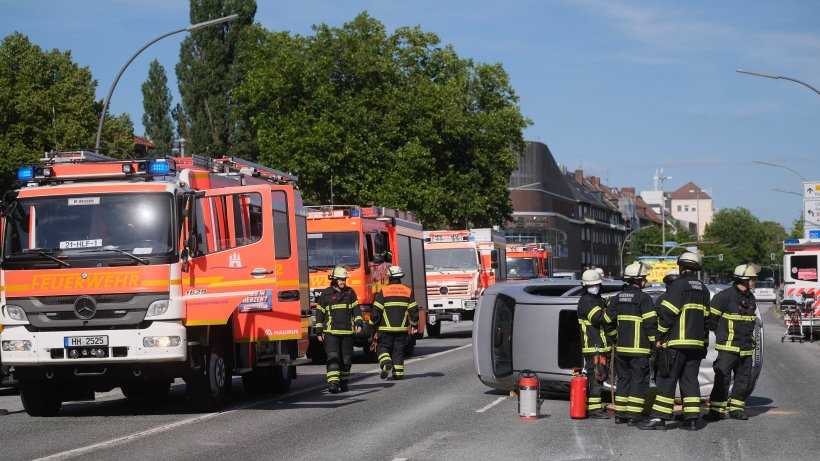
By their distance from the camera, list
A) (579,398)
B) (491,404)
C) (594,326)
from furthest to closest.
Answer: (491,404), (594,326), (579,398)

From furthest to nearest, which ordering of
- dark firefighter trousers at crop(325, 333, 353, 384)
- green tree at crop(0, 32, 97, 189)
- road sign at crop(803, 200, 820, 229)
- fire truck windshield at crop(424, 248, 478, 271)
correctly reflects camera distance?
1. green tree at crop(0, 32, 97, 189)
2. road sign at crop(803, 200, 820, 229)
3. fire truck windshield at crop(424, 248, 478, 271)
4. dark firefighter trousers at crop(325, 333, 353, 384)

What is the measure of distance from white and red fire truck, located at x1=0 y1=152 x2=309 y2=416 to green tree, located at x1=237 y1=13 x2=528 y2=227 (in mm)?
37680

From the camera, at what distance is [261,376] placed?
58.1ft

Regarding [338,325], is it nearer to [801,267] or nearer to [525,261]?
[801,267]

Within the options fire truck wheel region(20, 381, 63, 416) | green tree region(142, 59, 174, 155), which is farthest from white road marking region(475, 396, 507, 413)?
green tree region(142, 59, 174, 155)

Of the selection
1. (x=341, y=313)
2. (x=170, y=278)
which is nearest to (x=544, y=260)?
(x=341, y=313)

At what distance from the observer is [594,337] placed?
14336 millimetres

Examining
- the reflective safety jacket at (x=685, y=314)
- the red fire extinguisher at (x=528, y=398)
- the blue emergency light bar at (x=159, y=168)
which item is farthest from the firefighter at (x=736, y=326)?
the blue emergency light bar at (x=159, y=168)

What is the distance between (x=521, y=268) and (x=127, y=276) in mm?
34246

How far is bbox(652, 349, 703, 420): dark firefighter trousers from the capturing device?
13.1 m

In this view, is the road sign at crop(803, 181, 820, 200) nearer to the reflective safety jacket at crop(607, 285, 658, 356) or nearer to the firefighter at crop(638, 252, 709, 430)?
the reflective safety jacket at crop(607, 285, 658, 356)

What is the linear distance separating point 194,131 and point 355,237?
46.3m

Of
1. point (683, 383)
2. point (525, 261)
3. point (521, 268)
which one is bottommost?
point (683, 383)

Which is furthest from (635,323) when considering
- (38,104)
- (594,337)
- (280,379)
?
(38,104)
